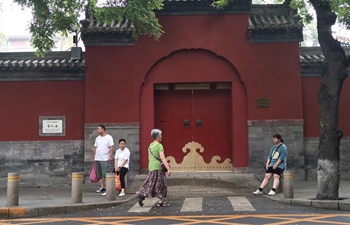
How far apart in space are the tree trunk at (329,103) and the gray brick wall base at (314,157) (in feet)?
13.7

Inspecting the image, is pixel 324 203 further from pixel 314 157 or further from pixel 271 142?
pixel 314 157

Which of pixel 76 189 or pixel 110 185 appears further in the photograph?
pixel 110 185

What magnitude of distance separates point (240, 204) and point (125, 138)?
5.16 metres

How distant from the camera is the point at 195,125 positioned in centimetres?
1365

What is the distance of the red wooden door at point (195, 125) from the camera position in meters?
13.6

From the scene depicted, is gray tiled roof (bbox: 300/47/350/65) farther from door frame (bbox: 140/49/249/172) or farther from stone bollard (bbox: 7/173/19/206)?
stone bollard (bbox: 7/173/19/206)

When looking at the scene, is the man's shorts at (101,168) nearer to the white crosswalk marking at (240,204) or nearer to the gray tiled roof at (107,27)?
the white crosswalk marking at (240,204)

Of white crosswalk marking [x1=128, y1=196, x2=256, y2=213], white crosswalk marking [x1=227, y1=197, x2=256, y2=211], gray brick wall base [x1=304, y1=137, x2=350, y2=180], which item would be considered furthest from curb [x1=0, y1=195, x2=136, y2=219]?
gray brick wall base [x1=304, y1=137, x2=350, y2=180]

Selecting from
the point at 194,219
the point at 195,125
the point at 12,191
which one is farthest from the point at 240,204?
the point at 195,125

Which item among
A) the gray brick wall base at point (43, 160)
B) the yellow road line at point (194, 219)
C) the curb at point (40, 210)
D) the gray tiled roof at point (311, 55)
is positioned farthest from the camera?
the gray tiled roof at point (311, 55)

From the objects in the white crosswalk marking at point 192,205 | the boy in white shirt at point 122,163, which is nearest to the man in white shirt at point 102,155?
the boy in white shirt at point 122,163

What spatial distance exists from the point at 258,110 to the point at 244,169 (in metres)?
1.92

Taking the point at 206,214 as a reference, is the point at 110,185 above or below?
above

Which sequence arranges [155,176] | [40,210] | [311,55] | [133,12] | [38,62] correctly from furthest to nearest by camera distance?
[311,55], [38,62], [133,12], [155,176], [40,210]
